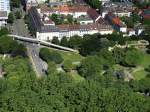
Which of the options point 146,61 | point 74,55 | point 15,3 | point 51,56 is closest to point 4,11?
point 15,3

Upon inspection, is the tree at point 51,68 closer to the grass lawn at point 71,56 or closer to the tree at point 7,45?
the grass lawn at point 71,56

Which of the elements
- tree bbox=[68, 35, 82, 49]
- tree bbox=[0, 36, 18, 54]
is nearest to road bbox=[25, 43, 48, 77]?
tree bbox=[0, 36, 18, 54]

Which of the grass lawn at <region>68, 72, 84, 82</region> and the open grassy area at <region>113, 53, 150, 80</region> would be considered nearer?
the grass lawn at <region>68, 72, 84, 82</region>

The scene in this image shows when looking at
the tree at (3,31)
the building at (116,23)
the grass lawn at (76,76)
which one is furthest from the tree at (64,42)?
the building at (116,23)

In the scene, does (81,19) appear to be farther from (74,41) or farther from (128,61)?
(128,61)

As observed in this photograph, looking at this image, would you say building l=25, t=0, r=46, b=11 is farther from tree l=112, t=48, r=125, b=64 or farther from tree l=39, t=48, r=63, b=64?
tree l=112, t=48, r=125, b=64

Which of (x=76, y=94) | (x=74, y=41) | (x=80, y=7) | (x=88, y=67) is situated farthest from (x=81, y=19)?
(x=76, y=94)

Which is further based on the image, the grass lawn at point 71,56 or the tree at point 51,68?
the grass lawn at point 71,56

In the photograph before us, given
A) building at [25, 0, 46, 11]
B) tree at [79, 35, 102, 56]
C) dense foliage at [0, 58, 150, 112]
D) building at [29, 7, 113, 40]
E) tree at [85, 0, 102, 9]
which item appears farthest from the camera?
tree at [85, 0, 102, 9]
